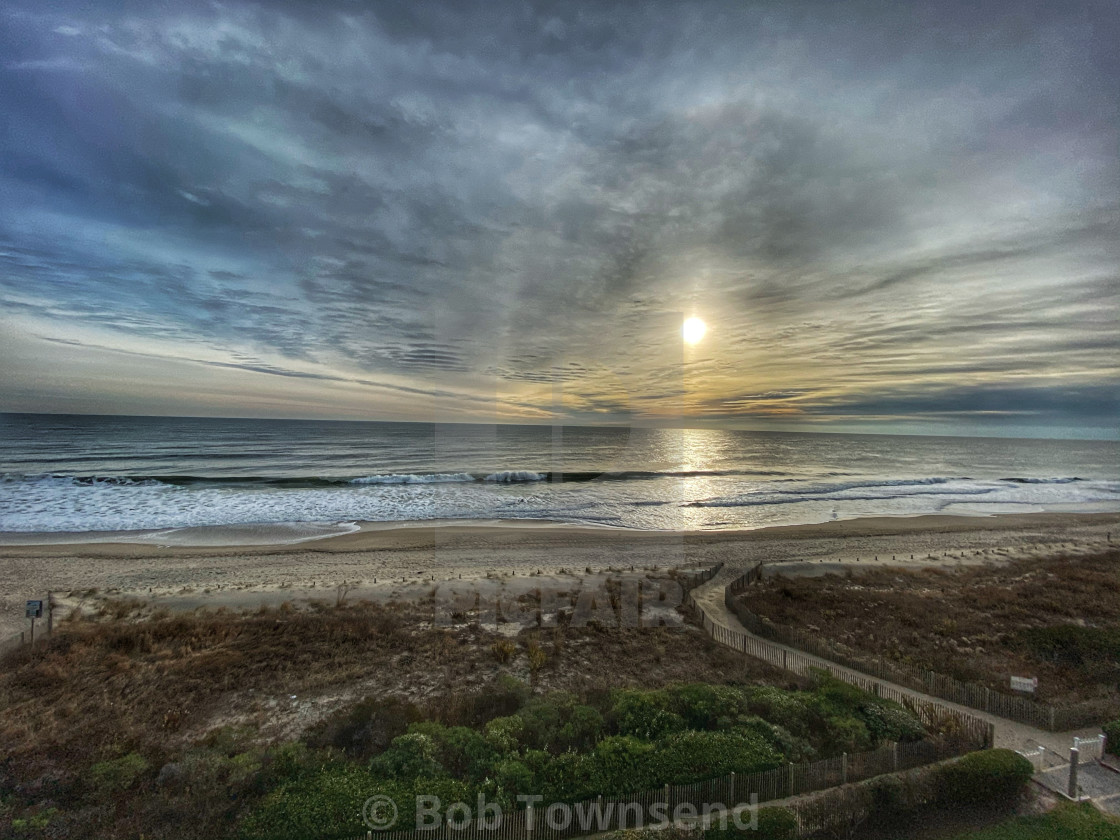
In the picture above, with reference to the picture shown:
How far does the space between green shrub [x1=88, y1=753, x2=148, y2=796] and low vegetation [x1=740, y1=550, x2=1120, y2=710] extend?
18601mm

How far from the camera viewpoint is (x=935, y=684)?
13188 millimetres

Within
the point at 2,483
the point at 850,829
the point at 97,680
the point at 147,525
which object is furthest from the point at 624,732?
the point at 2,483

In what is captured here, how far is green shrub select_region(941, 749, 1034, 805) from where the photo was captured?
348 inches

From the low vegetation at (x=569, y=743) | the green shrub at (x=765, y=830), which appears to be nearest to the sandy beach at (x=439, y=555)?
the low vegetation at (x=569, y=743)

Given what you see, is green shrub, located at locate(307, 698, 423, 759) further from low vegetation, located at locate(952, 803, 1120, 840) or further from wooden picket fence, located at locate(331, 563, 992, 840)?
low vegetation, located at locate(952, 803, 1120, 840)

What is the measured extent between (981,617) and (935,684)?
26.7ft

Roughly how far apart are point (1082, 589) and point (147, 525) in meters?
54.1

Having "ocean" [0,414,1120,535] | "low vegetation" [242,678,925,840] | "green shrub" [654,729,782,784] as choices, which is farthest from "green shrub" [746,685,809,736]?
"ocean" [0,414,1120,535]

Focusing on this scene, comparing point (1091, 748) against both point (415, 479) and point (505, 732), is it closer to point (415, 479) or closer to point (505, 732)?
point (505, 732)

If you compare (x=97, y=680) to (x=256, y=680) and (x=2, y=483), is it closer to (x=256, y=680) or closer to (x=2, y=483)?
(x=256, y=680)

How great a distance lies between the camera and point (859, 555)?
29281 millimetres

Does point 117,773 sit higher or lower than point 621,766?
lower

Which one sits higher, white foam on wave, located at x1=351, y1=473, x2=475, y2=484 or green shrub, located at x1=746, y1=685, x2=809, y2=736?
white foam on wave, located at x1=351, y1=473, x2=475, y2=484

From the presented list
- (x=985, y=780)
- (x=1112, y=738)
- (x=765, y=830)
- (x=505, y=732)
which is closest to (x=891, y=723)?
(x=985, y=780)
